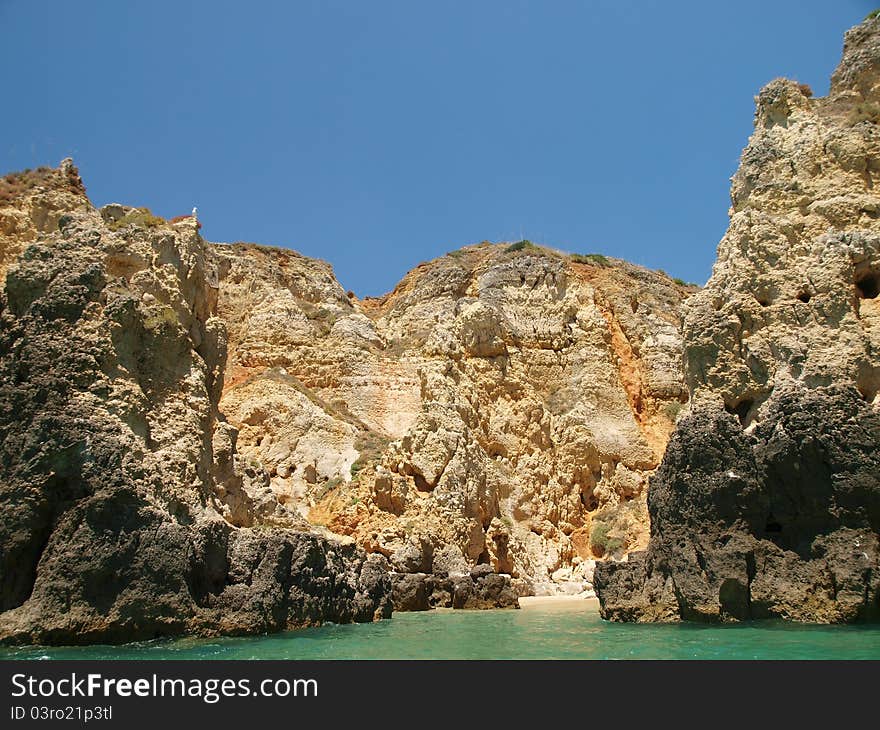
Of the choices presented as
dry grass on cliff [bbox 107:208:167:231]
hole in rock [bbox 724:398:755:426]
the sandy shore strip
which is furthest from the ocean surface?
dry grass on cliff [bbox 107:208:167:231]

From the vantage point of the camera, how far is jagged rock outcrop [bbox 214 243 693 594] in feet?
95.5

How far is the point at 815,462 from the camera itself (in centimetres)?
1622

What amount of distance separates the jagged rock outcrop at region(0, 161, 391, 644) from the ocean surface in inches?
30.1

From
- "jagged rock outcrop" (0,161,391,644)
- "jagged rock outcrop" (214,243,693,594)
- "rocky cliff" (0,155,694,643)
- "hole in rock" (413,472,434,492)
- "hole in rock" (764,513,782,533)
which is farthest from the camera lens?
"jagged rock outcrop" (214,243,693,594)

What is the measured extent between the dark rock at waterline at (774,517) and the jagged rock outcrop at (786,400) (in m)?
0.03

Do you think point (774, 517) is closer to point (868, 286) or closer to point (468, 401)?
point (868, 286)

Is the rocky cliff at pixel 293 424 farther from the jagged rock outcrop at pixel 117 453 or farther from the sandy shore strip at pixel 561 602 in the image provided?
the sandy shore strip at pixel 561 602

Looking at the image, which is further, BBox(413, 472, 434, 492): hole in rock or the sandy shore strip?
BBox(413, 472, 434, 492): hole in rock

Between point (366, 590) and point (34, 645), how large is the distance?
9.16 m

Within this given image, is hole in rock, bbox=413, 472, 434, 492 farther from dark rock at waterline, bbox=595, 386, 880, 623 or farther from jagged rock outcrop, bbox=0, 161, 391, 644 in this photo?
dark rock at waterline, bbox=595, 386, 880, 623

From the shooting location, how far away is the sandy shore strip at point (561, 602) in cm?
2420
